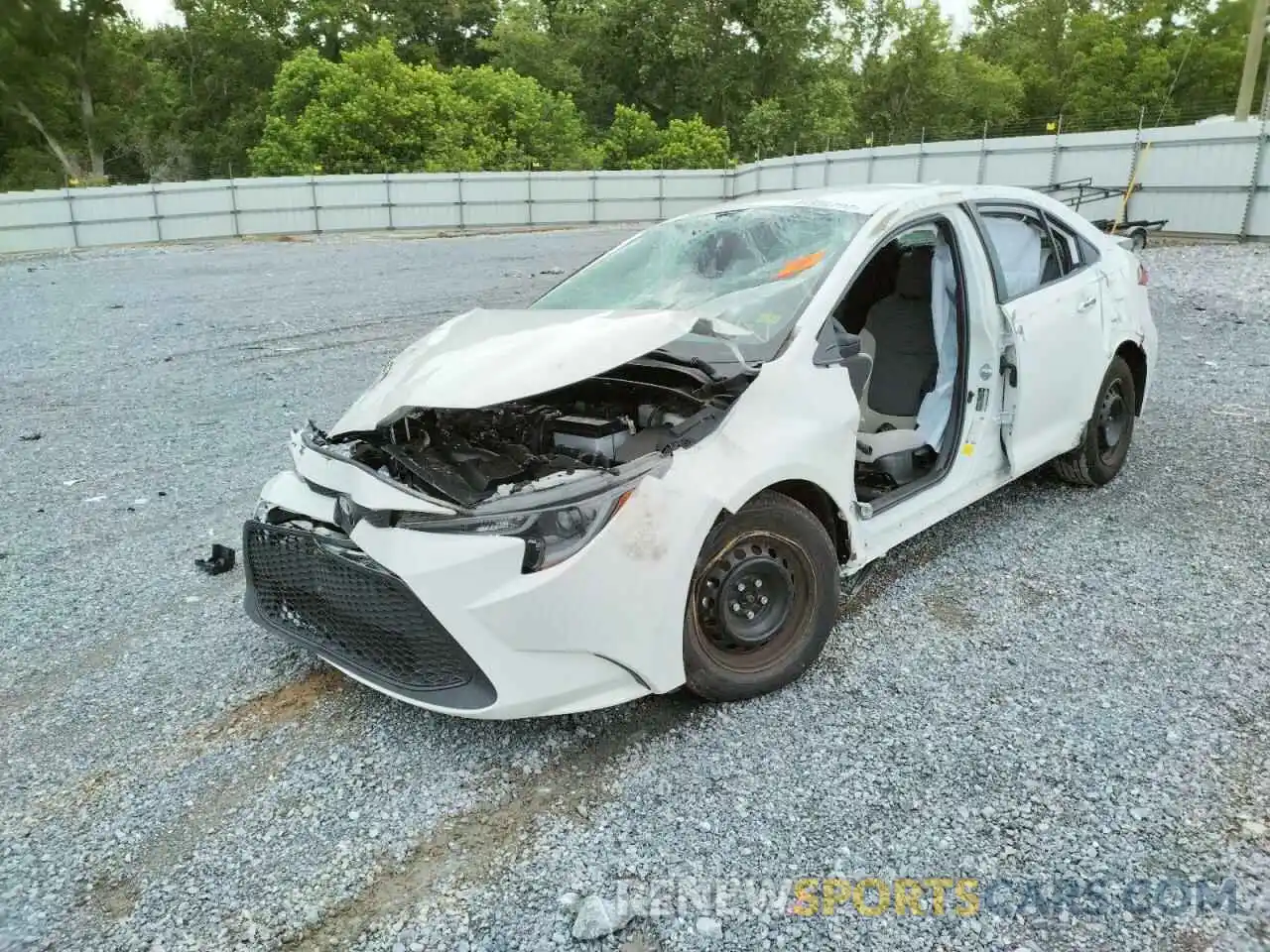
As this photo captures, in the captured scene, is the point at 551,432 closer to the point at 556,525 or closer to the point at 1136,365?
the point at 556,525

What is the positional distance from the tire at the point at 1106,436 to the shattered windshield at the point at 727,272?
6.35 ft

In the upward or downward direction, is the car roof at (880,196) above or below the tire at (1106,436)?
above

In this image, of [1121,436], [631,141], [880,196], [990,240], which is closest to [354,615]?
[880,196]

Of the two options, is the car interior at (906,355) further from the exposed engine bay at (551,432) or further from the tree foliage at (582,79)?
the tree foliage at (582,79)

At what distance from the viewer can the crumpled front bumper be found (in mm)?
2609

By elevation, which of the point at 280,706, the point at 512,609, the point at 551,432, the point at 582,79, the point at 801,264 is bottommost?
the point at 280,706

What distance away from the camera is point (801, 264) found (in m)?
3.66

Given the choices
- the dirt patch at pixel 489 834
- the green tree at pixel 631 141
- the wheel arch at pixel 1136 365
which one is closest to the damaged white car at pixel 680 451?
the dirt patch at pixel 489 834

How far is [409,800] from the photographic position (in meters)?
2.72

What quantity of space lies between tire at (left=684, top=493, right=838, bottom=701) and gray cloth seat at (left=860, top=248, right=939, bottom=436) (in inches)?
50.4

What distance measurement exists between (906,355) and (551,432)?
6.43 feet

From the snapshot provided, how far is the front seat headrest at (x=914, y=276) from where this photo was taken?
4.27 m

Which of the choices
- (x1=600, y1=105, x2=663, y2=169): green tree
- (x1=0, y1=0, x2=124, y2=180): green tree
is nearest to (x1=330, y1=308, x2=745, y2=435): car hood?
(x1=600, y1=105, x2=663, y2=169): green tree

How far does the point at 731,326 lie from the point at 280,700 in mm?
2097
